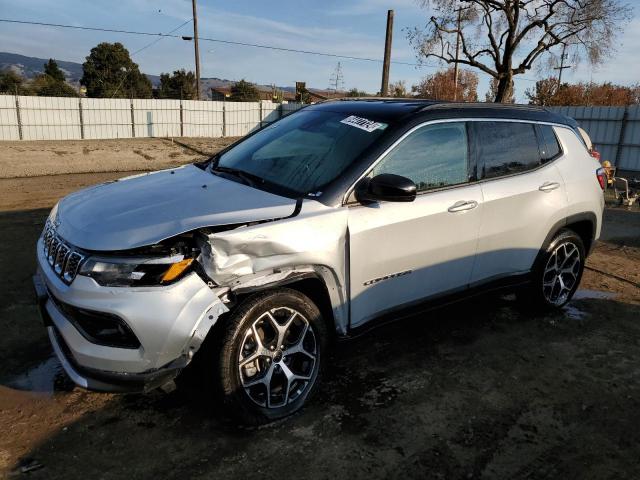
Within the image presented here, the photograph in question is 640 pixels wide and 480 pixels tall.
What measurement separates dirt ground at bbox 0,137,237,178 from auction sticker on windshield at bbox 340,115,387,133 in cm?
1356

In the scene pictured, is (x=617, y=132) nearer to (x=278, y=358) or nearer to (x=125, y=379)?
(x=278, y=358)

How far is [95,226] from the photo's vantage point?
264 centimetres

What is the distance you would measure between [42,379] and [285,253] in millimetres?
1960

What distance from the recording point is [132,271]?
7.95 feet

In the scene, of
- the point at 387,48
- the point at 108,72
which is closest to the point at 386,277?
the point at 387,48

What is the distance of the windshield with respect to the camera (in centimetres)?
319

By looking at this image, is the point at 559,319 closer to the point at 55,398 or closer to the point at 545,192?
the point at 545,192

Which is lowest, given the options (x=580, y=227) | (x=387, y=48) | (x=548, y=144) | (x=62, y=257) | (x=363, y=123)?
(x=580, y=227)

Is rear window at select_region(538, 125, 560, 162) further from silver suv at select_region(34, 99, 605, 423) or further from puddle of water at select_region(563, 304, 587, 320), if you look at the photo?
puddle of water at select_region(563, 304, 587, 320)

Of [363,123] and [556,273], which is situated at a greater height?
[363,123]

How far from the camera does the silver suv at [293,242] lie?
8.03ft

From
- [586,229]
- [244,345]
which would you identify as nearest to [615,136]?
[586,229]

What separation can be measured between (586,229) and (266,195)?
328 cm

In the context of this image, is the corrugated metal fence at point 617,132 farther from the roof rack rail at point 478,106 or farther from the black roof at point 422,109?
the black roof at point 422,109
